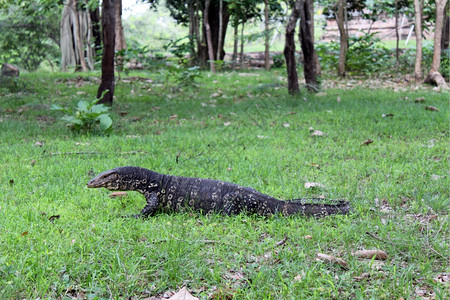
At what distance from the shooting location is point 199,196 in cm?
445

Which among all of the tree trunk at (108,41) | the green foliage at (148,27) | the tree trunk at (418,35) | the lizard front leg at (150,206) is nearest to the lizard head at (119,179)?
the lizard front leg at (150,206)

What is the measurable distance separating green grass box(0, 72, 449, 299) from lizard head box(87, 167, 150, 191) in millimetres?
278

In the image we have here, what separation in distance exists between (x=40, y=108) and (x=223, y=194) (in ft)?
27.2

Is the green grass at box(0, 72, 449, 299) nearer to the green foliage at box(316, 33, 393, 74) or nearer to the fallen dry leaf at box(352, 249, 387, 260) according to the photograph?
the fallen dry leaf at box(352, 249, 387, 260)

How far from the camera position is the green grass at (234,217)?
3.05 meters

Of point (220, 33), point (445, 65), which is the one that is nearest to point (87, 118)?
point (220, 33)

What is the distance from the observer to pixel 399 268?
323 centimetres

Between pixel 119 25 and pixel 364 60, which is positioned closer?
pixel 364 60

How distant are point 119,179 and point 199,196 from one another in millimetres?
877

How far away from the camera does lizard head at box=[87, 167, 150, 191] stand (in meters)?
4.40

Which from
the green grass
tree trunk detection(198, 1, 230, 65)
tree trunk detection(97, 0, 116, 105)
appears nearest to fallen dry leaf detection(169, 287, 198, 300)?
the green grass

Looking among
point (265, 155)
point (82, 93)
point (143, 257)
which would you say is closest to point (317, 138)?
point (265, 155)

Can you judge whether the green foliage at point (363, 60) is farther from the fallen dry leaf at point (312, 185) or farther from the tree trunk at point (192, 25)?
the fallen dry leaf at point (312, 185)

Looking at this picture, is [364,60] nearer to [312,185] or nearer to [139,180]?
[312,185]
